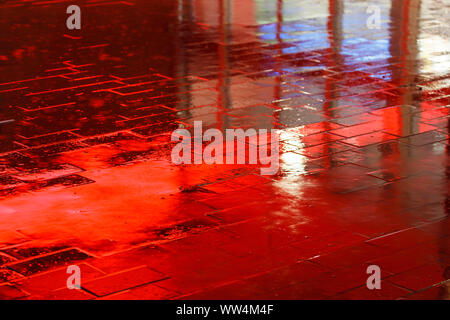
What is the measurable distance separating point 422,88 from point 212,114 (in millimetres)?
2233

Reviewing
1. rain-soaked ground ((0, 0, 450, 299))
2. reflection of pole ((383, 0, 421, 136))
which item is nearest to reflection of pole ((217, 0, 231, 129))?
rain-soaked ground ((0, 0, 450, 299))

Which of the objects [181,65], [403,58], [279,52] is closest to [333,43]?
[279,52]

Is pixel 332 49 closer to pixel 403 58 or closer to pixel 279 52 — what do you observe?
pixel 279 52

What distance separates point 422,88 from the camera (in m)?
8.34

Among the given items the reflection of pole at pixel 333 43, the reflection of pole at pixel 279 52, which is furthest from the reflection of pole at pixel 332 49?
the reflection of pole at pixel 279 52

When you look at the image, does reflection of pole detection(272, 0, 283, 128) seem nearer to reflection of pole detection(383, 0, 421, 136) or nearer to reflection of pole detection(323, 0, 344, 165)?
reflection of pole detection(323, 0, 344, 165)

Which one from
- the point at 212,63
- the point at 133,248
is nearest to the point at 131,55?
the point at 212,63

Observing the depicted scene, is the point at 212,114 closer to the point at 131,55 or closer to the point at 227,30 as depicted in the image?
the point at 131,55

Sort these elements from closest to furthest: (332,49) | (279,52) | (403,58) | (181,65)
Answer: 1. (181,65)
2. (403,58)
3. (279,52)
4. (332,49)

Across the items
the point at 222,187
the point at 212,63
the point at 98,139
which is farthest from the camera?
the point at 212,63

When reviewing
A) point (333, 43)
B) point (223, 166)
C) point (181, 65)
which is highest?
point (333, 43)

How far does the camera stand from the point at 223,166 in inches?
243

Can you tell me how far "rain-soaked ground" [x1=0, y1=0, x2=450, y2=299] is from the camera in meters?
4.52

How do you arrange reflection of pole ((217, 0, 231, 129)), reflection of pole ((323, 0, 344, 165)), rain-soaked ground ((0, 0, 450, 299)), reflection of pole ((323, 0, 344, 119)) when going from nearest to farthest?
1. rain-soaked ground ((0, 0, 450, 299))
2. reflection of pole ((217, 0, 231, 129))
3. reflection of pole ((323, 0, 344, 165))
4. reflection of pole ((323, 0, 344, 119))
